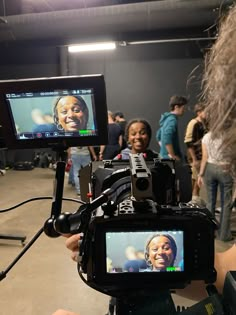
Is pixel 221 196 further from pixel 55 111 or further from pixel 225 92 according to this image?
pixel 225 92

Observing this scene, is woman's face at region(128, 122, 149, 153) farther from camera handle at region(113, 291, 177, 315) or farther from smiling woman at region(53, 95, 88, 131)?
camera handle at region(113, 291, 177, 315)

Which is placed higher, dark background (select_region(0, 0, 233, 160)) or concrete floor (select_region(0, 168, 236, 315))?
dark background (select_region(0, 0, 233, 160))

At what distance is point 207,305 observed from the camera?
718 mm

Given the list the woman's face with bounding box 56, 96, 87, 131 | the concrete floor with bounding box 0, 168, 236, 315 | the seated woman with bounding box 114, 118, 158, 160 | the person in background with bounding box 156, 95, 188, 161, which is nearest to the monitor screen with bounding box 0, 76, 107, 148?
the woman's face with bounding box 56, 96, 87, 131

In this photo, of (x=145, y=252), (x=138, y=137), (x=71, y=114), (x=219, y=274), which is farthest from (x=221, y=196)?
(x=145, y=252)

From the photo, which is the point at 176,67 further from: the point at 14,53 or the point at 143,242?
the point at 143,242

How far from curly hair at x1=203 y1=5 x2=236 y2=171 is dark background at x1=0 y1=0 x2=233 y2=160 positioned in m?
4.83

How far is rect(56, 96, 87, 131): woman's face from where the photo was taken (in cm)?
88

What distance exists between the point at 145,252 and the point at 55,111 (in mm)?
439

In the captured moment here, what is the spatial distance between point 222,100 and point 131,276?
39 cm

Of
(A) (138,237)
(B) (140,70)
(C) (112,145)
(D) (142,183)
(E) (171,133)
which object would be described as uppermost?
(B) (140,70)

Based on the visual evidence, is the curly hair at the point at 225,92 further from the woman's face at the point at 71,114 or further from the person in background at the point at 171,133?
the person in background at the point at 171,133

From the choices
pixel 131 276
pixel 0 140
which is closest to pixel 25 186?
pixel 0 140

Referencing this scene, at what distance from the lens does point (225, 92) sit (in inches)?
19.2
